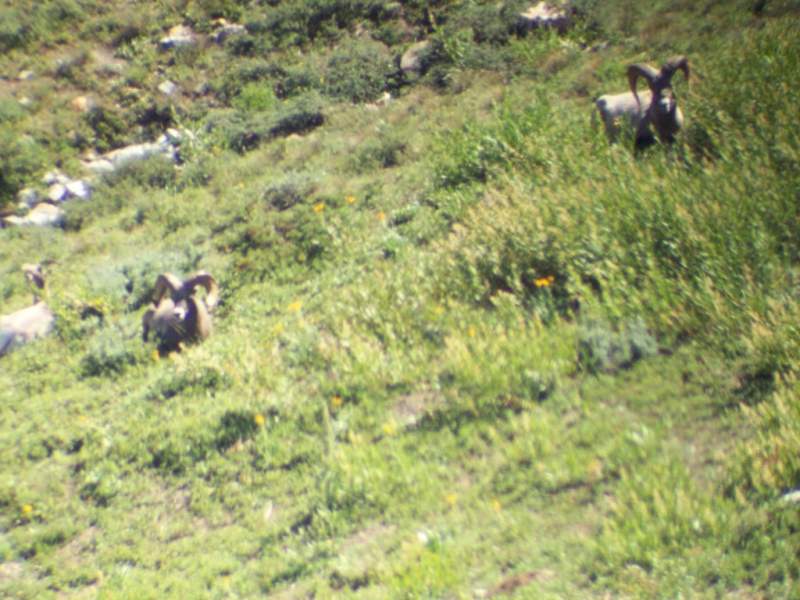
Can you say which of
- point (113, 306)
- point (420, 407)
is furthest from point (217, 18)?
point (420, 407)

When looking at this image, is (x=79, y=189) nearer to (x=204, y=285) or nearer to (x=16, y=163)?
(x=16, y=163)

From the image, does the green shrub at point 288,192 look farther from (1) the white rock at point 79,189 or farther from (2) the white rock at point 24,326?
(1) the white rock at point 79,189

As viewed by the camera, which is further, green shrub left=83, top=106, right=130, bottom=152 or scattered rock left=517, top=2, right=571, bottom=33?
green shrub left=83, top=106, right=130, bottom=152

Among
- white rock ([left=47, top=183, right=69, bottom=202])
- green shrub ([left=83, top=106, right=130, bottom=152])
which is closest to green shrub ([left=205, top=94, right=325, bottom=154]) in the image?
green shrub ([left=83, top=106, right=130, bottom=152])

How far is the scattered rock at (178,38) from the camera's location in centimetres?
2044

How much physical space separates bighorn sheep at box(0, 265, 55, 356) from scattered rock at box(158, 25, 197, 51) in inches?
457

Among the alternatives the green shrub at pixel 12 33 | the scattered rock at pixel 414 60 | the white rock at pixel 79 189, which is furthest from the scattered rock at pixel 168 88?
the scattered rock at pixel 414 60

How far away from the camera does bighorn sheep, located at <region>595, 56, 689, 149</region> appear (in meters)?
8.57

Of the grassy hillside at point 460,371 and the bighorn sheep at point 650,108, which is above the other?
the bighorn sheep at point 650,108

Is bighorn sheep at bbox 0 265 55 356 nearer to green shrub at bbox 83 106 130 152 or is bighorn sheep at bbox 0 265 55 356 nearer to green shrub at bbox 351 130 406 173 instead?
green shrub at bbox 351 130 406 173

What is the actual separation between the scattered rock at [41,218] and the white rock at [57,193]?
0.24 meters

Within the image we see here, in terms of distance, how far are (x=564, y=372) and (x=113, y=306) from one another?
7.12 metres

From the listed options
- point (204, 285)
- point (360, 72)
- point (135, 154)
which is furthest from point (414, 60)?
point (204, 285)

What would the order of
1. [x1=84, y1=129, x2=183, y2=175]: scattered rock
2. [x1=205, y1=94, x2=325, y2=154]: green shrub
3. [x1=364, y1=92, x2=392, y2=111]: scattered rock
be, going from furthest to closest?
[x1=84, y1=129, x2=183, y2=175]: scattered rock < [x1=205, y1=94, x2=325, y2=154]: green shrub < [x1=364, y1=92, x2=392, y2=111]: scattered rock
